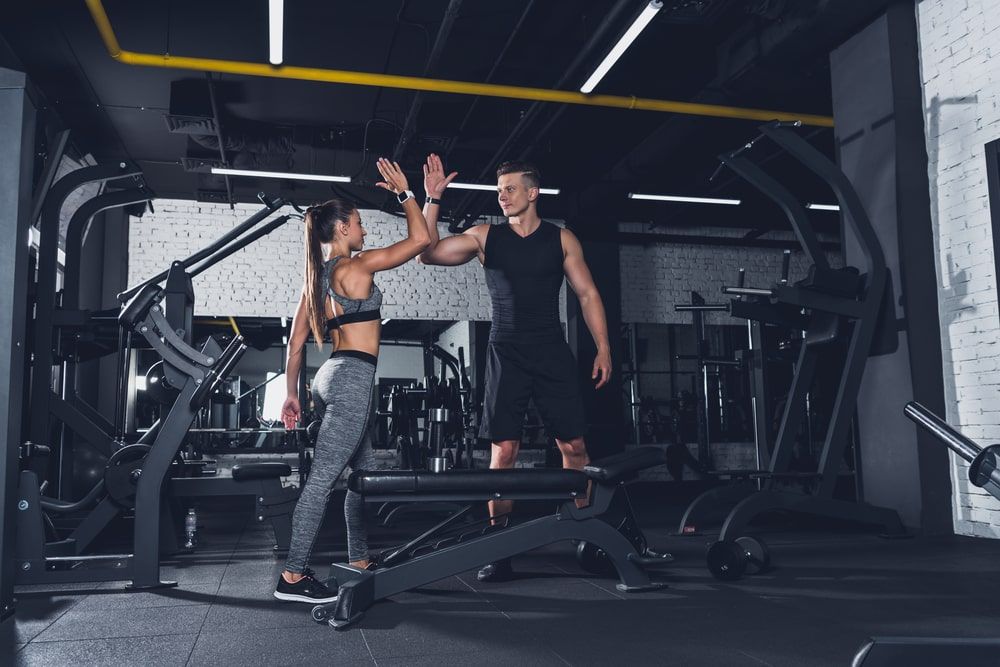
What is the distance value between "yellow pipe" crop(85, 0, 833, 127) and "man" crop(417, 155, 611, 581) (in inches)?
116

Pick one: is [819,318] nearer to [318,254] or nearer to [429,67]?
[318,254]

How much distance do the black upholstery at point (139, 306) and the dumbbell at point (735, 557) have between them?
7.86 ft

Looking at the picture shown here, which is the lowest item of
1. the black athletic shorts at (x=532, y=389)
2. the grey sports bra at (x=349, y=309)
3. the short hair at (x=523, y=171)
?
the black athletic shorts at (x=532, y=389)

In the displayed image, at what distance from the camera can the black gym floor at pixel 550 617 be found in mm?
1986

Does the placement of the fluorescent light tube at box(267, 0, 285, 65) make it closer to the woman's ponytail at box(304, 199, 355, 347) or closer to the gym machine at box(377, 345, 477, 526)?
the woman's ponytail at box(304, 199, 355, 347)

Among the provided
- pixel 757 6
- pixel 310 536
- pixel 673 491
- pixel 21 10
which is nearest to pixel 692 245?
pixel 673 491

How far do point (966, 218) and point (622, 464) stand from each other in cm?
276

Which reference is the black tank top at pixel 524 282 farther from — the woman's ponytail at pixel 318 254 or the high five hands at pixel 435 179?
the woman's ponytail at pixel 318 254

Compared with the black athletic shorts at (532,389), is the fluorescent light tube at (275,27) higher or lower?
higher

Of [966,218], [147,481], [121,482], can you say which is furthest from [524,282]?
[966,218]

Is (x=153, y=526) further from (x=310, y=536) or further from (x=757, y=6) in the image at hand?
(x=757, y=6)

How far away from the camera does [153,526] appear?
115 inches

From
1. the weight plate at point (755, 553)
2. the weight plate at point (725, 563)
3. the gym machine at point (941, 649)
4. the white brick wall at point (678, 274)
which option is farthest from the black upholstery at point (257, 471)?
the white brick wall at point (678, 274)

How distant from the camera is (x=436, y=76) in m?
6.62
